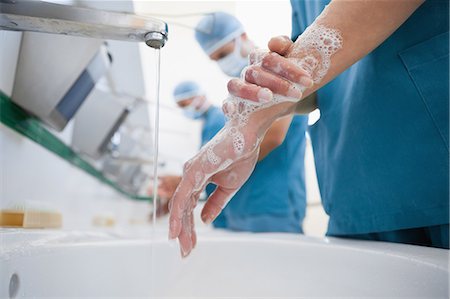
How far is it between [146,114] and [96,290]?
1348 mm

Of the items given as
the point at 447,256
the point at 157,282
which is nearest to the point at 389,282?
the point at 447,256

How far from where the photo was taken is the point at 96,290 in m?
0.50

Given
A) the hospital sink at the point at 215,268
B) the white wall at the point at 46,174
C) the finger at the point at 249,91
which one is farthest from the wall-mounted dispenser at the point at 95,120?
the finger at the point at 249,91

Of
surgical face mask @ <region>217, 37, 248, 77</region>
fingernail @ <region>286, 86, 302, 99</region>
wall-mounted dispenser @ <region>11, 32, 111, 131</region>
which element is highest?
surgical face mask @ <region>217, 37, 248, 77</region>

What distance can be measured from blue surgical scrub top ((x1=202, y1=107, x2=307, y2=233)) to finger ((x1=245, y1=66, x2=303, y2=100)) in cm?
78

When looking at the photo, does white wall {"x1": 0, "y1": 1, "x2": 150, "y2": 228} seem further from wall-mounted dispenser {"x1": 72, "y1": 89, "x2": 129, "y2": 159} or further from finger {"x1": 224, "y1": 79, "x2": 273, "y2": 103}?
finger {"x1": 224, "y1": 79, "x2": 273, "y2": 103}

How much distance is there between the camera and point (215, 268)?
605 mm

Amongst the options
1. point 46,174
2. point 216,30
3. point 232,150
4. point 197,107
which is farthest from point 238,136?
point 197,107

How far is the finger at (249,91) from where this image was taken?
1.16ft

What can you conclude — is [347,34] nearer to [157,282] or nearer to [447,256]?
A: [447,256]

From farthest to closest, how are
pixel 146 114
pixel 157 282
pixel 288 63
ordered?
pixel 146 114 < pixel 157 282 < pixel 288 63

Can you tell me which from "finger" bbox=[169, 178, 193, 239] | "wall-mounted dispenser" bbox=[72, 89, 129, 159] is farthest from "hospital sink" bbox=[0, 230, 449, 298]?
"wall-mounted dispenser" bbox=[72, 89, 129, 159]

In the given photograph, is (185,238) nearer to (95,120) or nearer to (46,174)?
(46,174)

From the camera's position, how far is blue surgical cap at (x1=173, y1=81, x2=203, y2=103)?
1.68m
